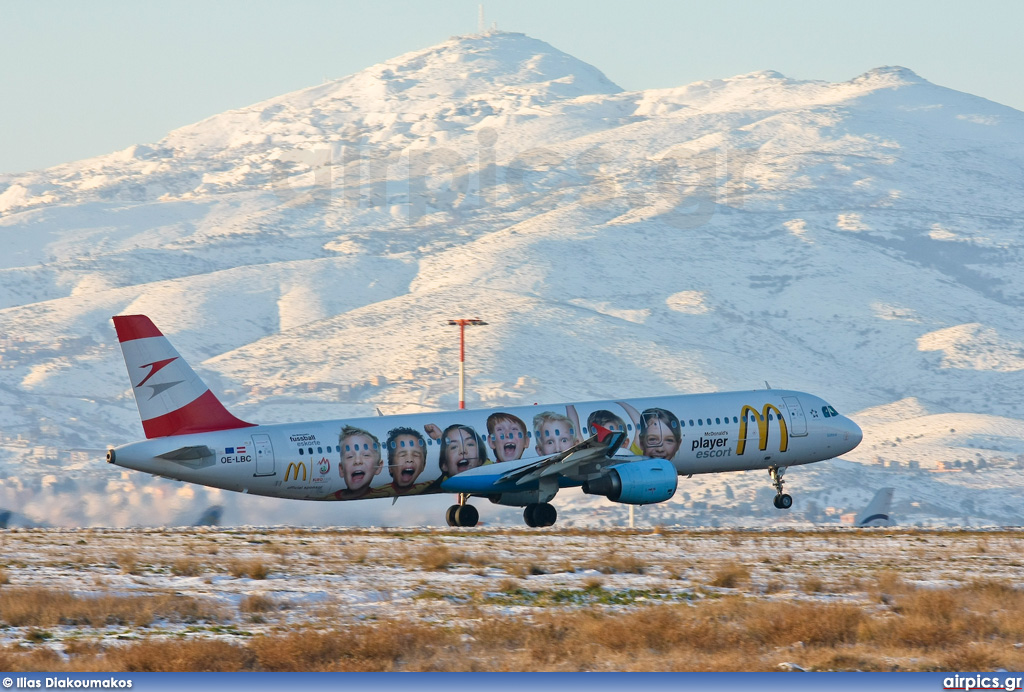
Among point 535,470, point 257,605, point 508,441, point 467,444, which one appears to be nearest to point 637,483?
point 535,470

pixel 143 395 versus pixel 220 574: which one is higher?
pixel 143 395

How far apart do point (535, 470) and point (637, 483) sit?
336cm

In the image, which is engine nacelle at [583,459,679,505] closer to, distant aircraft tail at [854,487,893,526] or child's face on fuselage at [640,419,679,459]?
child's face on fuselage at [640,419,679,459]

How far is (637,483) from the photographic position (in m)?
46.9

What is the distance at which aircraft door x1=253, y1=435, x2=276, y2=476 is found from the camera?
44.7 metres

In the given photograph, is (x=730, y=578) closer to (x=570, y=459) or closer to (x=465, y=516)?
(x=570, y=459)

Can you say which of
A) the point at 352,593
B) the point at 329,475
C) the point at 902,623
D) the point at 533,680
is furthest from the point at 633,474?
the point at 533,680

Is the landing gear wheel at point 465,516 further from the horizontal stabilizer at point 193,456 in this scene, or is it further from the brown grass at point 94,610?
the brown grass at point 94,610

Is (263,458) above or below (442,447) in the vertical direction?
below

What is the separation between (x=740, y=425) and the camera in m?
52.0

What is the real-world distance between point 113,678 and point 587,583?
1457 centimetres

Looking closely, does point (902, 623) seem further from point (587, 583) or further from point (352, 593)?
point (352, 593)

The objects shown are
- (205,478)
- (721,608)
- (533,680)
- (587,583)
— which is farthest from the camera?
(205,478)

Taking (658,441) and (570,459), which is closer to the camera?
(570,459)
